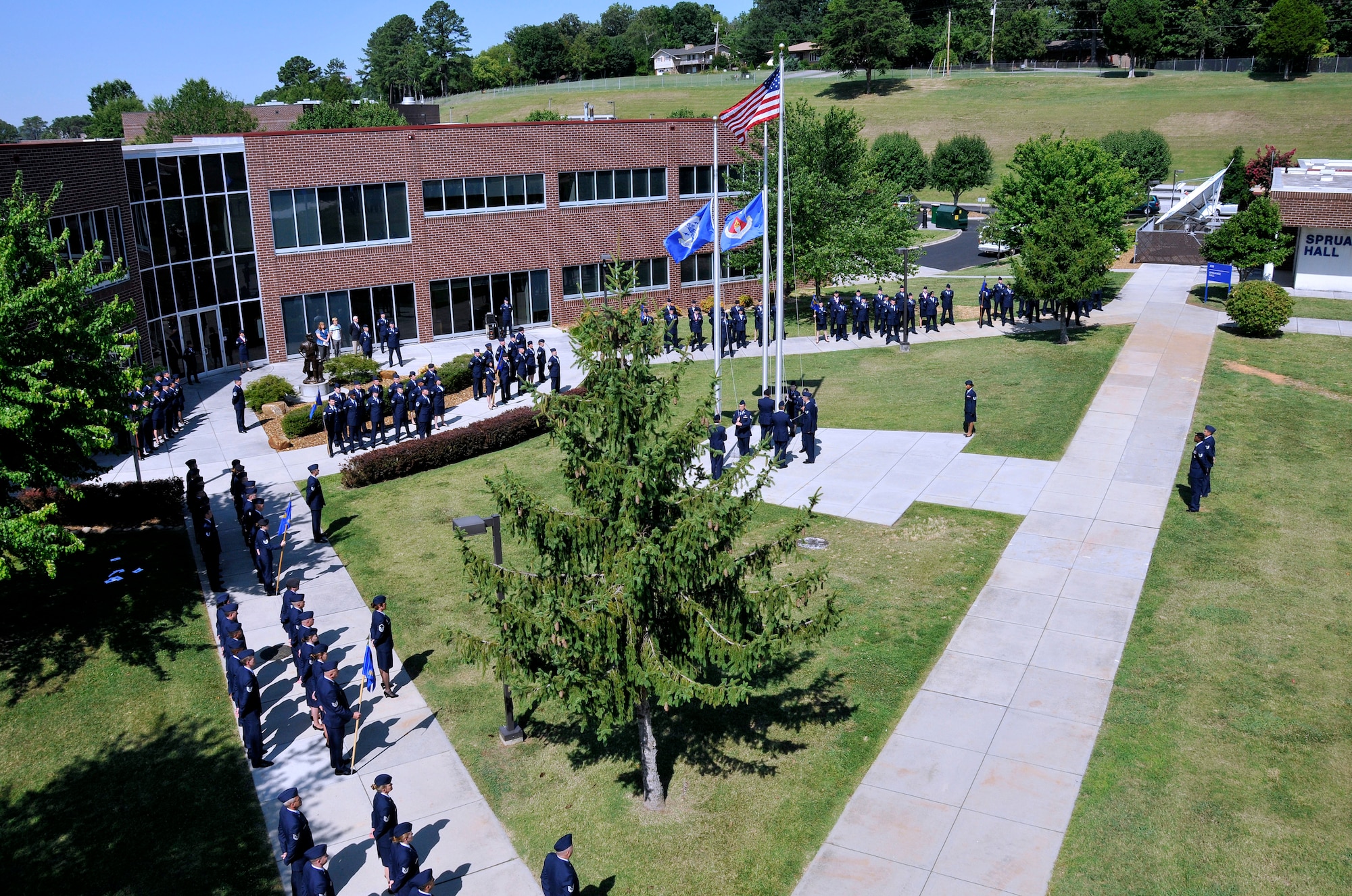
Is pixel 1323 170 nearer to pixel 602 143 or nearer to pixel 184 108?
pixel 602 143

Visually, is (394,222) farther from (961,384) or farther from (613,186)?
(961,384)

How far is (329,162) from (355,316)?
5445mm

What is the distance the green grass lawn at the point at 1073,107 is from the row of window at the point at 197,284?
208 ft

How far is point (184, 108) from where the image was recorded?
258 feet

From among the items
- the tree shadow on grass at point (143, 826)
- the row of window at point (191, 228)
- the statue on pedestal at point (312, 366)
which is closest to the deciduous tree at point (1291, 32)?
the row of window at point (191, 228)

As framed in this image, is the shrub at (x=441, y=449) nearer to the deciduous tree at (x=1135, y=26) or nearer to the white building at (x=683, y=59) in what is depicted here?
the deciduous tree at (x=1135, y=26)

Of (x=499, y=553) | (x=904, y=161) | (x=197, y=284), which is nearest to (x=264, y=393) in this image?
(x=197, y=284)

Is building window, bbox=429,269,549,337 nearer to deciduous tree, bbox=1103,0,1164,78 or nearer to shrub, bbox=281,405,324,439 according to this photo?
shrub, bbox=281,405,324,439

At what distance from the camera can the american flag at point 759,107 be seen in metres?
22.5

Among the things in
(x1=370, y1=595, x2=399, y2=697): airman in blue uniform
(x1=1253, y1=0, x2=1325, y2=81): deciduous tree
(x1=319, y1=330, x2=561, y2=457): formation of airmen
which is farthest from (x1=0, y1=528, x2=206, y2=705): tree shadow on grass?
(x1=1253, y1=0, x2=1325, y2=81): deciduous tree

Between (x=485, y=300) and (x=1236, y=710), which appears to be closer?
(x=1236, y=710)

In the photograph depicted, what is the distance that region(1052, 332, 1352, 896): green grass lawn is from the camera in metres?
10.8

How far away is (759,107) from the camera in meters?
22.8

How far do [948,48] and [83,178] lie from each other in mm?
106362
